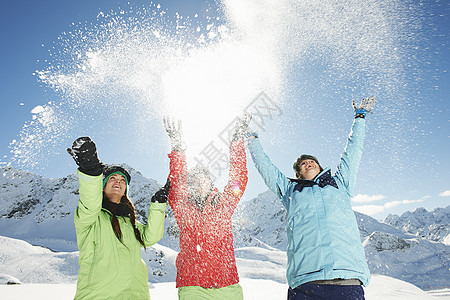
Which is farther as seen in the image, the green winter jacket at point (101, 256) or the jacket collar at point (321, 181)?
the jacket collar at point (321, 181)

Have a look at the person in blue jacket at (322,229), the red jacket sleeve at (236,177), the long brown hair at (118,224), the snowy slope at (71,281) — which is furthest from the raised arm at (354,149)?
the snowy slope at (71,281)

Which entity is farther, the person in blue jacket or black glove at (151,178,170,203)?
black glove at (151,178,170,203)

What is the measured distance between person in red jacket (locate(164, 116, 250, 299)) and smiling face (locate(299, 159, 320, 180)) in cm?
86

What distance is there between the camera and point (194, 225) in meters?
3.22

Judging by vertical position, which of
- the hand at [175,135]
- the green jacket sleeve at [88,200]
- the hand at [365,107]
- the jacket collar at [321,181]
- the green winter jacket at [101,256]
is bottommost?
the green winter jacket at [101,256]

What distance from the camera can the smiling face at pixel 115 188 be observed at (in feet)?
11.4

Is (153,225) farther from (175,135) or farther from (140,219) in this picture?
(140,219)

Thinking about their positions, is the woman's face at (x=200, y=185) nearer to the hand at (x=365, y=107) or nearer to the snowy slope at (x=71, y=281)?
the hand at (x=365, y=107)

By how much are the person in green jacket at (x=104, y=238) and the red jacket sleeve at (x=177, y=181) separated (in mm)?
260

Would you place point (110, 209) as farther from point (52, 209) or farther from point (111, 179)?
point (52, 209)

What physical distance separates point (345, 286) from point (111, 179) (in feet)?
9.96

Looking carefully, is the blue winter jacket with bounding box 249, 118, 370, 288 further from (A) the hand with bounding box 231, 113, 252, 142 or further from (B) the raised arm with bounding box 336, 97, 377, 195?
(A) the hand with bounding box 231, 113, 252, 142

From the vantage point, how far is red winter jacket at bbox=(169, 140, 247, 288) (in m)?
2.93

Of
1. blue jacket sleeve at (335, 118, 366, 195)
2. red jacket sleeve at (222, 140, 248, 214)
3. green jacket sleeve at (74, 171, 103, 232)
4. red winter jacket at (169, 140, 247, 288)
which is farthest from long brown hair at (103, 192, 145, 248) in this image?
blue jacket sleeve at (335, 118, 366, 195)
